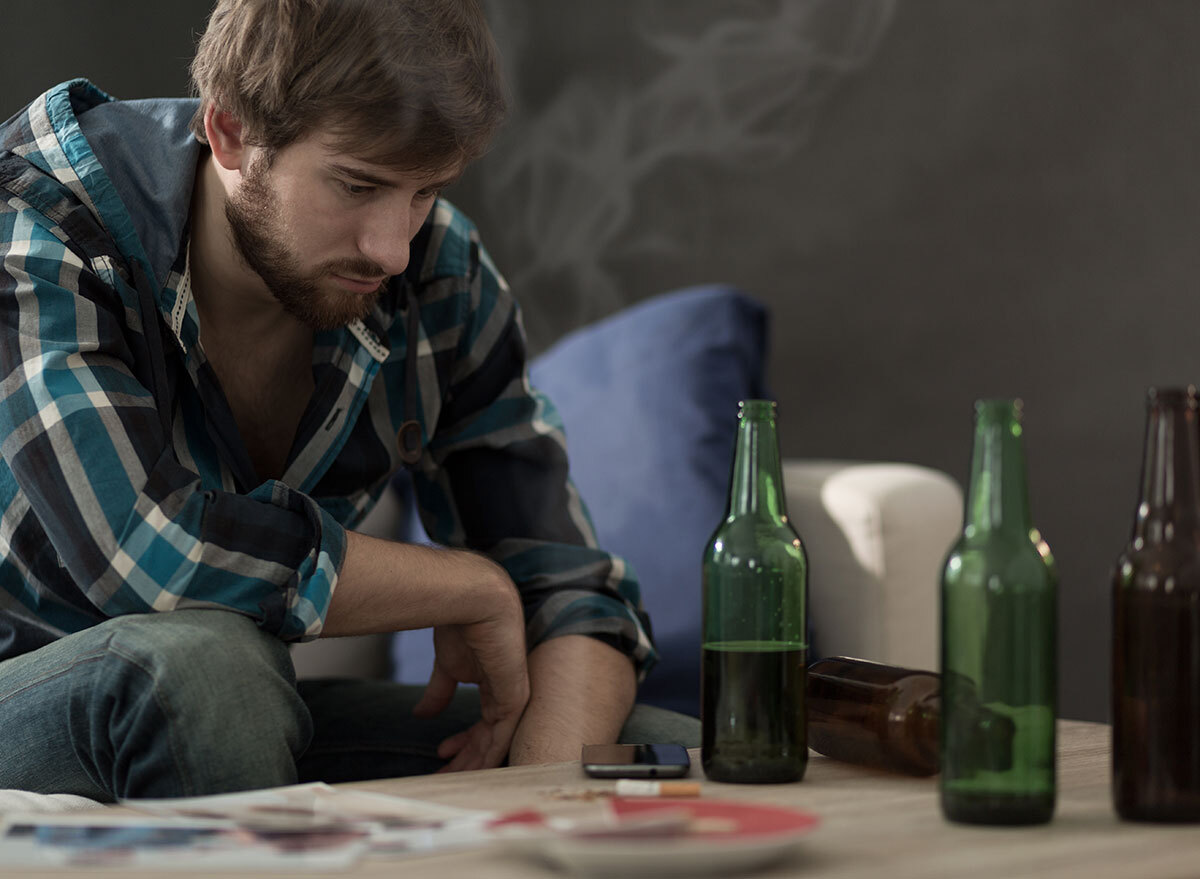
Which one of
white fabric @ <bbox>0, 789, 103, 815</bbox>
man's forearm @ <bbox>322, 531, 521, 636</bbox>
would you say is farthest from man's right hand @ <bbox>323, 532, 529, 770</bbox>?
white fabric @ <bbox>0, 789, 103, 815</bbox>

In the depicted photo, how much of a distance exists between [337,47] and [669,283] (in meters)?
1.46

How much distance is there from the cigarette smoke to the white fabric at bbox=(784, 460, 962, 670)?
0.93 metres

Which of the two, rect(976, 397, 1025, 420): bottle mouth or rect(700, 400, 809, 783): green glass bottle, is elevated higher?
rect(976, 397, 1025, 420): bottle mouth

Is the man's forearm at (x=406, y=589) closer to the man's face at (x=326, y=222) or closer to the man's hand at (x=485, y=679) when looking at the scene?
the man's hand at (x=485, y=679)

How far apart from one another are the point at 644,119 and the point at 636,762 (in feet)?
6.39

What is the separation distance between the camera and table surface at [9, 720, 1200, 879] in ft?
2.17

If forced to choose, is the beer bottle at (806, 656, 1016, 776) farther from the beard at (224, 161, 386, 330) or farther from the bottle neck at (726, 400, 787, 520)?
the beard at (224, 161, 386, 330)

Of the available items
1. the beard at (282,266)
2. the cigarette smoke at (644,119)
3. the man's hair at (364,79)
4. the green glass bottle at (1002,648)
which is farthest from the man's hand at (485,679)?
the cigarette smoke at (644,119)

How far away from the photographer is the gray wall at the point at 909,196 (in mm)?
2230

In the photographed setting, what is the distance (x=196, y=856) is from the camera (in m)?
0.67

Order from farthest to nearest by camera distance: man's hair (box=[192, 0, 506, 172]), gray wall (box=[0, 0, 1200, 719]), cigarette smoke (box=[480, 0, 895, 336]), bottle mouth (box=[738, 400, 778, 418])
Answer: cigarette smoke (box=[480, 0, 895, 336]) < gray wall (box=[0, 0, 1200, 719]) < man's hair (box=[192, 0, 506, 172]) < bottle mouth (box=[738, 400, 778, 418])

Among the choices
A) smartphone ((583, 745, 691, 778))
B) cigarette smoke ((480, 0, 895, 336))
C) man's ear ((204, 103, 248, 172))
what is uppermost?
cigarette smoke ((480, 0, 895, 336))

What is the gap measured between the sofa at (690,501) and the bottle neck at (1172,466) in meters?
0.94

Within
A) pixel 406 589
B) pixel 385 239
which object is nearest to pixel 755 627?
pixel 406 589
